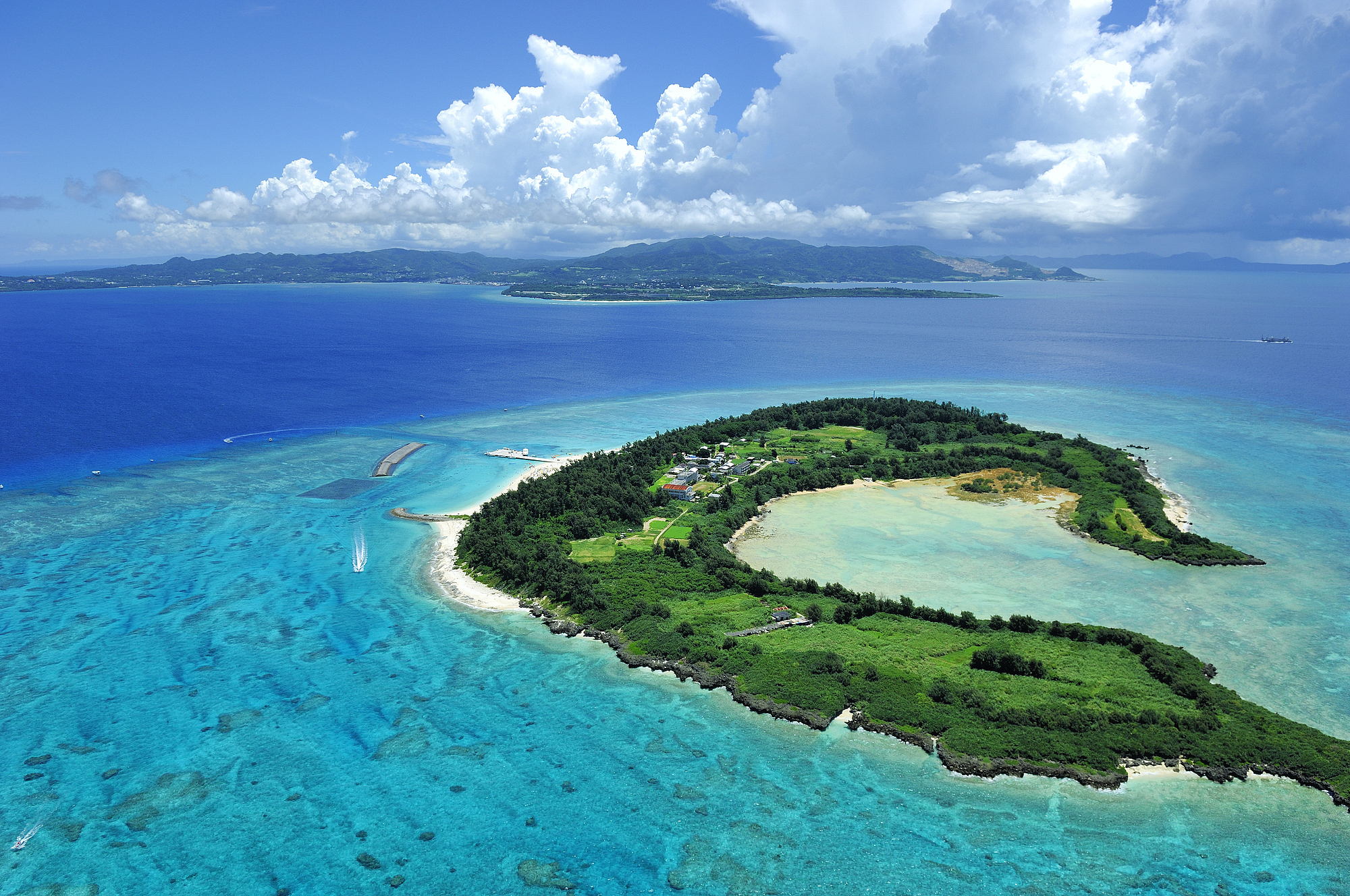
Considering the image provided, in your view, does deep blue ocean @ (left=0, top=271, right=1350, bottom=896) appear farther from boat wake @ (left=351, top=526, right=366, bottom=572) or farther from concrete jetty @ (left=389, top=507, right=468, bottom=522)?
concrete jetty @ (left=389, top=507, right=468, bottom=522)

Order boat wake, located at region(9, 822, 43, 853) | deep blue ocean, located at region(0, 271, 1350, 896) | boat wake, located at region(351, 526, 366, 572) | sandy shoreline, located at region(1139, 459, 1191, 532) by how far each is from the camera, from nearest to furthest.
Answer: deep blue ocean, located at region(0, 271, 1350, 896) < boat wake, located at region(9, 822, 43, 853) < boat wake, located at region(351, 526, 366, 572) < sandy shoreline, located at region(1139, 459, 1191, 532)

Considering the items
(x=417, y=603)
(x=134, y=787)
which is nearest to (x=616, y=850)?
(x=134, y=787)

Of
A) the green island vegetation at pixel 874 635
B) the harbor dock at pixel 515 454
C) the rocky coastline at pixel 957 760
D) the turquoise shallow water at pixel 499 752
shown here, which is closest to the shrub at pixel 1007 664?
the green island vegetation at pixel 874 635

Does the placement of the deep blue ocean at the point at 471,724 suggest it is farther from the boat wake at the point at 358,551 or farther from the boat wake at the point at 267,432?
the boat wake at the point at 267,432

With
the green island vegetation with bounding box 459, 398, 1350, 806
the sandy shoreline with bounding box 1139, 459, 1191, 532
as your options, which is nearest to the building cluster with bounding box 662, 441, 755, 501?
the green island vegetation with bounding box 459, 398, 1350, 806

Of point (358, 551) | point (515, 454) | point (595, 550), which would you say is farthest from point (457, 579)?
point (515, 454)

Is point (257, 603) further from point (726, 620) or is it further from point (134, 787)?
point (726, 620)
